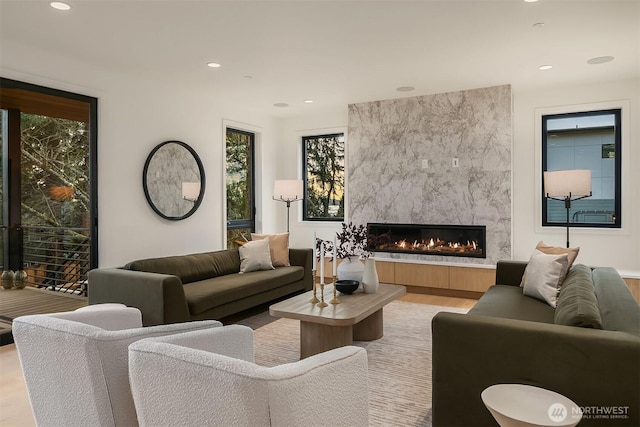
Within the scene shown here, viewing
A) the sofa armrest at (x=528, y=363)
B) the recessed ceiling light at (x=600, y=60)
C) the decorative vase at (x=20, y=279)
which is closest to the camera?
the sofa armrest at (x=528, y=363)

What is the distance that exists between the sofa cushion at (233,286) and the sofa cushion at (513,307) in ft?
7.04

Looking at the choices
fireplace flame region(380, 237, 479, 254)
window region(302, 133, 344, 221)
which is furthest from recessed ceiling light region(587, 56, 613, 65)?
window region(302, 133, 344, 221)

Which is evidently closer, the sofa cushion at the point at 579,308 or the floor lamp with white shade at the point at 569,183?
the sofa cushion at the point at 579,308

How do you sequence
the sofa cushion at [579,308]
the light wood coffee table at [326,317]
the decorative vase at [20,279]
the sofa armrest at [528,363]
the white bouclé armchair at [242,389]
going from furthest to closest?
the decorative vase at [20,279] → the light wood coffee table at [326,317] → the sofa cushion at [579,308] → the sofa armrest at [528,363] → the white bouclé armchair at [242,389]

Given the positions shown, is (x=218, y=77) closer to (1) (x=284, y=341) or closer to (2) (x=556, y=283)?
(1) (x=284, y=341)

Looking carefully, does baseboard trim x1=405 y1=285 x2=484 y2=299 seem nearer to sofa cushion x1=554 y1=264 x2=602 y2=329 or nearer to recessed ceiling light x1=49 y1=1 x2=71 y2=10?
sofa cushion x1=554 y1=264 x2=602 y2=329

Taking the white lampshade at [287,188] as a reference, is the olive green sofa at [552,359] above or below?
below

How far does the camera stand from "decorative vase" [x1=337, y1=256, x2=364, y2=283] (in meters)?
3.79

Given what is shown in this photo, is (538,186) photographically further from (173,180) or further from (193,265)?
(173,180)

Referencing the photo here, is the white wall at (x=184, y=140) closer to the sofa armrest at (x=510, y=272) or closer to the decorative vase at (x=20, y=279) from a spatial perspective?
the decorative vase at (x=20, y=279)

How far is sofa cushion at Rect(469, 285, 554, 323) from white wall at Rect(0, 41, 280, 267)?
138 inches

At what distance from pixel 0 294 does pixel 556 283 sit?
4.59 m

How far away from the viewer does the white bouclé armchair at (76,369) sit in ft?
4.52

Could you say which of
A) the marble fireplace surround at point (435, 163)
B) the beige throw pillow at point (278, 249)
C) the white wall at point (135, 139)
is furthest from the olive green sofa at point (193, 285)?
the marble fireplace surround at point (435, 163)
